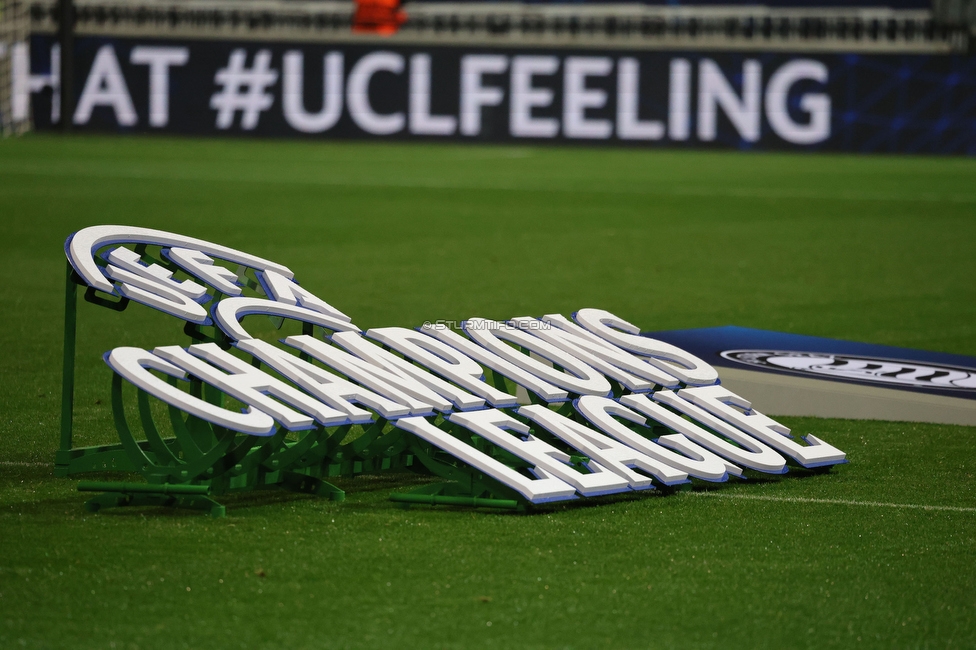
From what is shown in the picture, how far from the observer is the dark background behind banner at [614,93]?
27.4m

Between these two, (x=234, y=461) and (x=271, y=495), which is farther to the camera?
(x=271, y=495)

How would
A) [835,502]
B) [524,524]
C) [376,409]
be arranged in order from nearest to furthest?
[524,524]
[376,409]
[835,502]

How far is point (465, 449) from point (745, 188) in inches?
623

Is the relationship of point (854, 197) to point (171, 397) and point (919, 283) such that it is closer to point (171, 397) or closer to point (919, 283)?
point (919, 283)

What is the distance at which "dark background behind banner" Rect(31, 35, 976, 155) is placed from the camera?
89.8 ft

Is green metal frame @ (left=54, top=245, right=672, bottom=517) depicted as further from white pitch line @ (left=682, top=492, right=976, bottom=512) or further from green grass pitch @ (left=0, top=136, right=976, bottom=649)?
white pitch line @ (left=682, top=492, right=976, bottom=512)

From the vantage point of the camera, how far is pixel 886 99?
2756 cm

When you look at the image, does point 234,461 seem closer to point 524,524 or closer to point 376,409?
point 376,409

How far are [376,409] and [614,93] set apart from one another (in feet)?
79.7

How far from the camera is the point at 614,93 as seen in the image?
28.1m

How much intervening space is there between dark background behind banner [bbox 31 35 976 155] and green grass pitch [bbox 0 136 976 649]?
47.1ft

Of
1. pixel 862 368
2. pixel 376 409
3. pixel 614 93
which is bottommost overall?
pixel 862 368

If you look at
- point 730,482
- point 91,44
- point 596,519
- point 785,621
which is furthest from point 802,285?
point 91,44

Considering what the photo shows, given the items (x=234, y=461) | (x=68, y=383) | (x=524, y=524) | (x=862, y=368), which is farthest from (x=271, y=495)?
(x=862, y=368)
